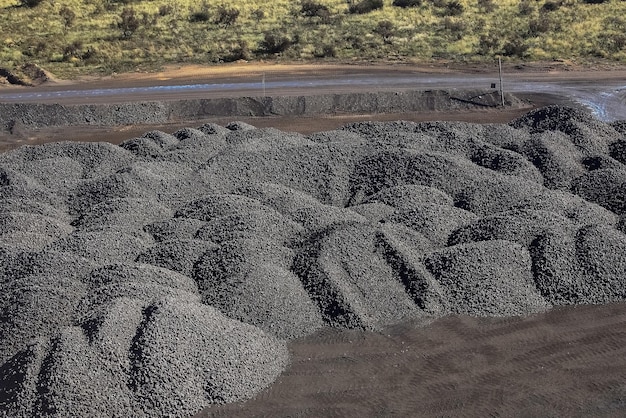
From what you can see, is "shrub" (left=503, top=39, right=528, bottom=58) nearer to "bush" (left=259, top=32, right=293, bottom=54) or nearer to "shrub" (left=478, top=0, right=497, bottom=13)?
"shrub" (left=478, top=0, right=497, bottom=13)

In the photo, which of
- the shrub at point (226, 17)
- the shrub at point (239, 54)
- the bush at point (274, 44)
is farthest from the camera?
the shrub at point (226, 17)

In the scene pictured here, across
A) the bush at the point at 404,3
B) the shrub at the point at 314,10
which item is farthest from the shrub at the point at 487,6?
the shrub at the point at 314,10

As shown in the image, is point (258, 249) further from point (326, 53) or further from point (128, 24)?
point (128, 24)

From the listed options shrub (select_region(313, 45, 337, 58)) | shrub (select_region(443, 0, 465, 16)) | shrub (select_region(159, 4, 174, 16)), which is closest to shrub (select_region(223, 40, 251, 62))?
shrub (select_region(313, 45, 337, 58))

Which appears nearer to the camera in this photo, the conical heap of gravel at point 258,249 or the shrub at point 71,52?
the conical heap of gravel at point 258,249

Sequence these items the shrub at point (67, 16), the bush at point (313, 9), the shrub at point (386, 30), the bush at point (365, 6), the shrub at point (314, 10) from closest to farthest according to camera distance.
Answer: the shrub at point (386, 30)
the shrub at point (67, 16)
the shrub at point (314, 10)
the bush at point (313, 9)
the bush at point (365, 6)

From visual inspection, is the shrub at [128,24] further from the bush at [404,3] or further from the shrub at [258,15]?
the bush at [404,3]
